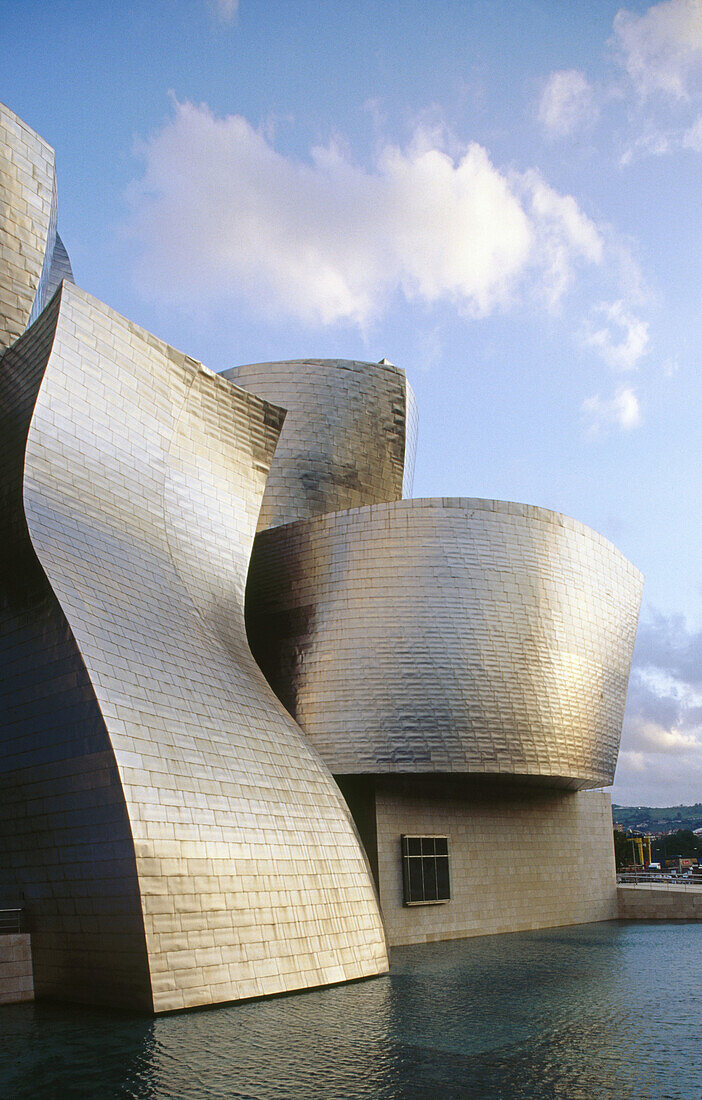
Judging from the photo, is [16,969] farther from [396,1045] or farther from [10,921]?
[396,1045]

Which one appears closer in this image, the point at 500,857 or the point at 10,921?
the point at 10,921

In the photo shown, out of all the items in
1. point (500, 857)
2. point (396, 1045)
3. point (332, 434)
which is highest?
point (332, 434)

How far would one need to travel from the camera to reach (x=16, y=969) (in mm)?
11930

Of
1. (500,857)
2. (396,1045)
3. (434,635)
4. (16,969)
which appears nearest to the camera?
(396,1045)

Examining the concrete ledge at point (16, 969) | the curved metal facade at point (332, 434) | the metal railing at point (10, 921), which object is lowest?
the concrete ledge at point (16, 969)

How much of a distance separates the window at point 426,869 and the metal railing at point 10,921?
10.8 meters

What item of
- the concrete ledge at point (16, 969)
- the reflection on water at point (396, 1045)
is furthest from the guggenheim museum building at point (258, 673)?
the reflection on water at point (396, 1045)

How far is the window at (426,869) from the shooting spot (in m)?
21.2

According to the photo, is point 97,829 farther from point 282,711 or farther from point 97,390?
point 97,390

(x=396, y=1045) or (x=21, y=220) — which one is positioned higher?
(x=21, y=220)

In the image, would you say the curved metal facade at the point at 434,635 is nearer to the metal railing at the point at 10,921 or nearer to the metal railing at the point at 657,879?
the metal railing at the point at 10,921

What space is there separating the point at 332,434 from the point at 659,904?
17.6 m

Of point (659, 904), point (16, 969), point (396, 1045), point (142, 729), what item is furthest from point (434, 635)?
point (659, 904)

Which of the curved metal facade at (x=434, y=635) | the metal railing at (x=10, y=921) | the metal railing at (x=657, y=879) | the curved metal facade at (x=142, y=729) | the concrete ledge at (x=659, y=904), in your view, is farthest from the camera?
the metal railing at (x=657, y=879)
